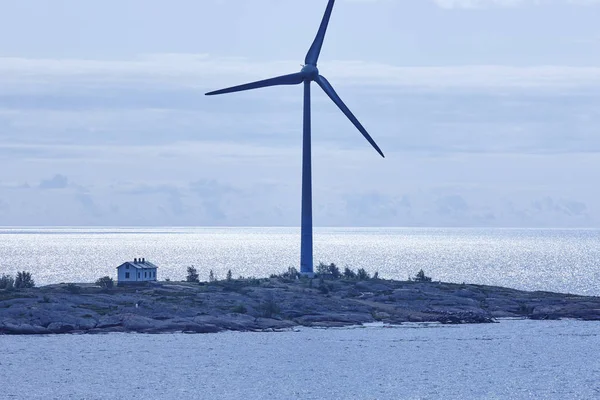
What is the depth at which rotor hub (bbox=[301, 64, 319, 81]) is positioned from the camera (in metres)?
96.1

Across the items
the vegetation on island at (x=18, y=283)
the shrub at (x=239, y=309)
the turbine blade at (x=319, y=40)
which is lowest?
the shrub at (x=239, y=309)

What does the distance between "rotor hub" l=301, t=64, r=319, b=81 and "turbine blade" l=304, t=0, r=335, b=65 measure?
905mm

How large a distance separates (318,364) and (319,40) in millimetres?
34954

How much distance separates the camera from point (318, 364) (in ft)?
234

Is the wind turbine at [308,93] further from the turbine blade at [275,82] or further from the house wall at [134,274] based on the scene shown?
the house wall at [134,274]

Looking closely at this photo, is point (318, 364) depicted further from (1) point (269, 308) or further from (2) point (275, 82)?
(2) point (275, 82)

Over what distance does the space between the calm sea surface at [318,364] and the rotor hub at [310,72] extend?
23274mm

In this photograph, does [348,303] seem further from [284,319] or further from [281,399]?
[281,399]

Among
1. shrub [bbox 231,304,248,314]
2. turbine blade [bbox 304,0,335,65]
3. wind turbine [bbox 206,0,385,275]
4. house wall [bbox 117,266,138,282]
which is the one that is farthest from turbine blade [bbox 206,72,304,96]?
shrub [bbox 231,304,248,314]

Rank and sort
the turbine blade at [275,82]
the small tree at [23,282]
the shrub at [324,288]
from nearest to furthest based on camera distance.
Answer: the shrub at [324,288], the small tree at [23,282], the turbine blade at [275,82]

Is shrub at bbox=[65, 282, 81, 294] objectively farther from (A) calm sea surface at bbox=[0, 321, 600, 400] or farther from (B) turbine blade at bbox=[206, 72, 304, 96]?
(B) turbine blade at bbox=[206, 72, 304, 96]

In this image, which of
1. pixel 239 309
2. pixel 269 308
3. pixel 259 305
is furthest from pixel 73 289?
pixel 269 308

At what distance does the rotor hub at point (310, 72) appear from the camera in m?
96.1

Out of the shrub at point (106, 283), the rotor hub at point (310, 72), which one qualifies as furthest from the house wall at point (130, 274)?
the rotor hub at point (310, 72)
